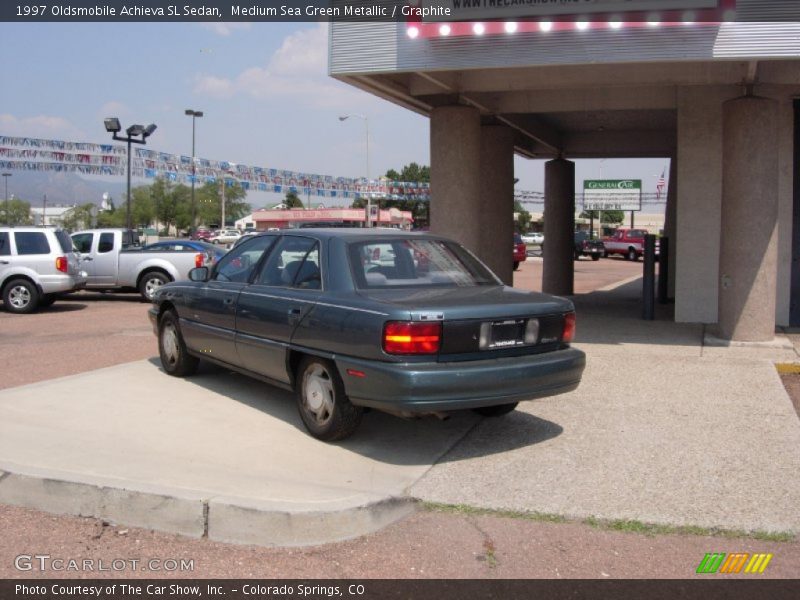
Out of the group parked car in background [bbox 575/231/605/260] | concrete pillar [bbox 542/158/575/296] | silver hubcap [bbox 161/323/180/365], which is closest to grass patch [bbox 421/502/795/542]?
silver hubcap [bbox 161/323/180/365]

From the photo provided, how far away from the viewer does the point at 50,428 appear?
6160 mm

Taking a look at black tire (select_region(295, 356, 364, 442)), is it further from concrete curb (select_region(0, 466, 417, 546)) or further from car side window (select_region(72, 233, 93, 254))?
car side window (select_region(72, 233, 93, 254))

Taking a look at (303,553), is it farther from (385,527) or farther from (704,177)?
(704,177)

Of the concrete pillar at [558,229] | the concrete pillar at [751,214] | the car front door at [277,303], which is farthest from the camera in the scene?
the concrete pillar at [558,229]

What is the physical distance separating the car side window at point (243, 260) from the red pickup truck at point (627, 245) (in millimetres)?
40491

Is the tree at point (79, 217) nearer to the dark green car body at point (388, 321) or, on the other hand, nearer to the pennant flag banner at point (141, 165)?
the pennant flag banner at point (141, 165)

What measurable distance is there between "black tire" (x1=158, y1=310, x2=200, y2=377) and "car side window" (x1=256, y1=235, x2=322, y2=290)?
5.54ft

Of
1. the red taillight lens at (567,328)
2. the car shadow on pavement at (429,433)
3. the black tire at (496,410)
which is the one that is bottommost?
the car shadow on pavement at (429,433)

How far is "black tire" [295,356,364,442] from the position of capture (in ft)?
18.6

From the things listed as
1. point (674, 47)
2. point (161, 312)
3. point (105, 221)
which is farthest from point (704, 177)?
point (105, 221)

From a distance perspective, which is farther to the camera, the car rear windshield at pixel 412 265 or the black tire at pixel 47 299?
the black tire at pixel 47 299

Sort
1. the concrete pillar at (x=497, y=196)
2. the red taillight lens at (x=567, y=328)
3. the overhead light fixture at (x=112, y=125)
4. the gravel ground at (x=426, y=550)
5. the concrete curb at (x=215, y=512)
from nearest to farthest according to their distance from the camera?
the gravel ground at (x=426, y=550)
the concrete curb at (x=215, y=512)
the red taillight lens at (x=567, y=328)
the concrete pillar at (x=497, y=196)
the overhead light fixture at (x=112, y=125)

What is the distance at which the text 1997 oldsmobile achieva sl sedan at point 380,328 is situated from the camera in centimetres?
520

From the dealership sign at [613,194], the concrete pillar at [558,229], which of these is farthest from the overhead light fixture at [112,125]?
the dealership sign at [613,194]
